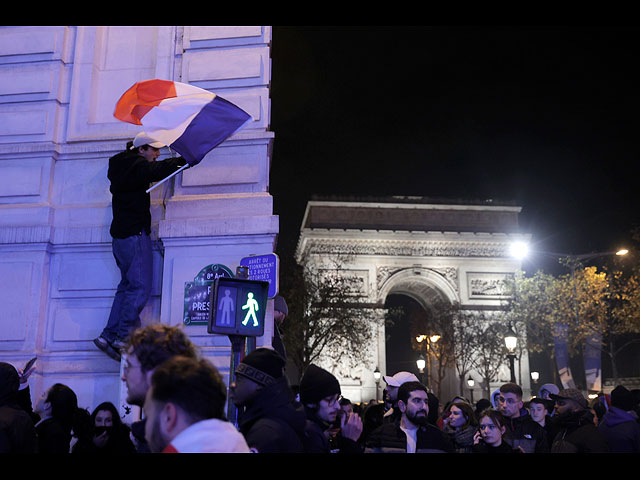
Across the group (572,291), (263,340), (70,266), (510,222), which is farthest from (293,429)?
(510,222)

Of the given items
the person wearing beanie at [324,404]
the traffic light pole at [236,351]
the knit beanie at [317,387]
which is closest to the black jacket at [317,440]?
the person wearing beanie at [324,404]

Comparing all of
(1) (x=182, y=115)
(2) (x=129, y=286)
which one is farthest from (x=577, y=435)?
(1) (x=182, y=115)

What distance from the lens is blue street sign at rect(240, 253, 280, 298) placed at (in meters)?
7.17

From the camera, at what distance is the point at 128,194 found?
303 inches

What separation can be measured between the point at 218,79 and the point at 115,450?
16.2ft

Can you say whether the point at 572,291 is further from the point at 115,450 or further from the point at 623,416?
the point at 115,450

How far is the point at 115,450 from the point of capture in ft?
18.2

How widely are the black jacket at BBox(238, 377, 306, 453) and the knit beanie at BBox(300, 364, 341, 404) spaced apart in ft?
2.88

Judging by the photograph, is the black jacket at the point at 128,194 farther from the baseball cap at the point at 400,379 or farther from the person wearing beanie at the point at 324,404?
the person wearing beanie at the point at 324,404

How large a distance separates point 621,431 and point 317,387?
12.8 ft

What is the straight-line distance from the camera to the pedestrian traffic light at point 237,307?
5.49m

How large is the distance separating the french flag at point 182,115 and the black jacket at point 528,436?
4573 mm

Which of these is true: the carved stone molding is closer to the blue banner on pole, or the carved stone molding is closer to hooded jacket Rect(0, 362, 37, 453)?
the blue banner on pole

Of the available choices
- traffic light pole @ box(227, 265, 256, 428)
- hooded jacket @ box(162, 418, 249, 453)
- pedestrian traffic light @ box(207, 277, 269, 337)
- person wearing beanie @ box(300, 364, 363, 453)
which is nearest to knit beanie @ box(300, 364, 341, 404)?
person wearing beanie @ box(300, 364, 363, 453)
